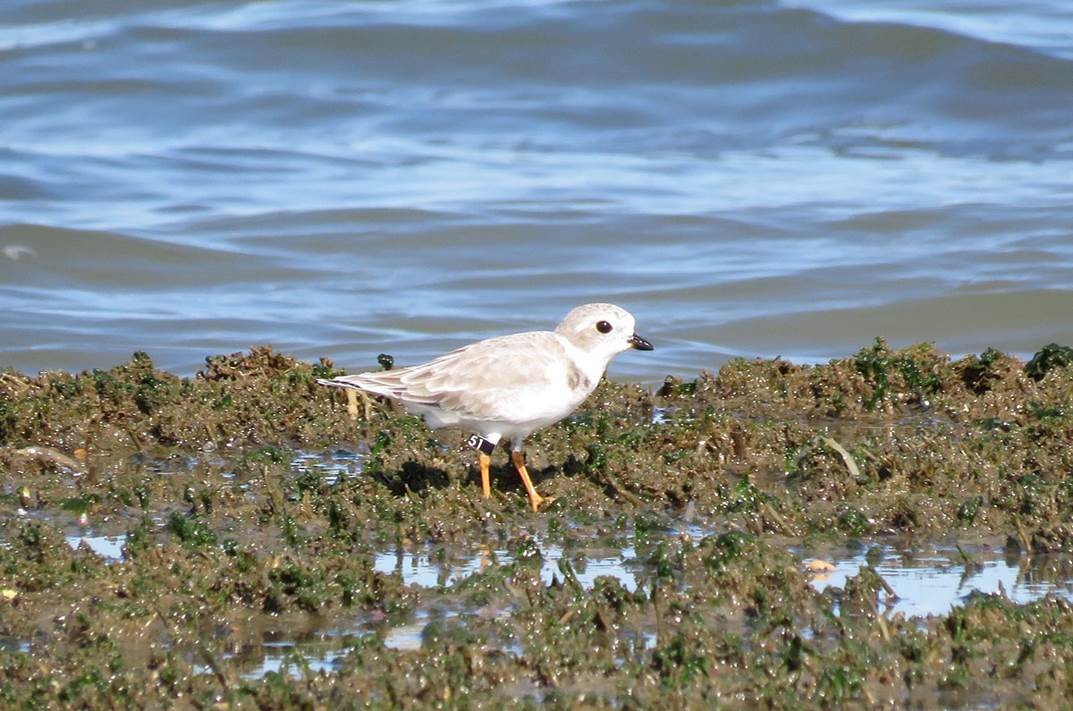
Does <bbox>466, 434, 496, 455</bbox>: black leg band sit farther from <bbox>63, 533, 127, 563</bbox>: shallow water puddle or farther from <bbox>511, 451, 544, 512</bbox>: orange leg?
<bbox>63, 533, 127, 563</bbox>: shallow water puddle

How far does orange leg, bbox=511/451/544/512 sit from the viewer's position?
7.25m

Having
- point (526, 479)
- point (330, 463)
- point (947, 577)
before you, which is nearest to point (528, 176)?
point (330, 463)

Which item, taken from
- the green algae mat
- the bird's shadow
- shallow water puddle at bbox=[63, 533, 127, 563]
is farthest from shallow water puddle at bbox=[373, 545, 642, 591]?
shallow water puddle at bbox=[63, 533, 127, 563]

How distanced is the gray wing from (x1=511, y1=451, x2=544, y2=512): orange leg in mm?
287

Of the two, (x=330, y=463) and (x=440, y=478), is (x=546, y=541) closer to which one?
(x=440, y=478)

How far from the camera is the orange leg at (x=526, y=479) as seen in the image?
7246mm

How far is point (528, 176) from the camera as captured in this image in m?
19.2

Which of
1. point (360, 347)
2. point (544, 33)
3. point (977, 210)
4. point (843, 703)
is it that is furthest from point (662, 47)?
point (843, 703)

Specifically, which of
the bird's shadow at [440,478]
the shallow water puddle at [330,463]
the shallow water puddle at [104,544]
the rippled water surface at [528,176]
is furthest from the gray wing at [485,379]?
the rippled water surface at [528,176]

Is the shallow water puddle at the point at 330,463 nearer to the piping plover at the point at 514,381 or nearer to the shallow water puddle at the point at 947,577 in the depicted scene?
the piping plover at the point at 514,381

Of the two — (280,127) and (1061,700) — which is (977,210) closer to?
(280,127)

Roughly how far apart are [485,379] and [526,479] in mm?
510

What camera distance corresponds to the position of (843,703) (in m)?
4.82

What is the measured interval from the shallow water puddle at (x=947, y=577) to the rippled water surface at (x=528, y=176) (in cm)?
638
